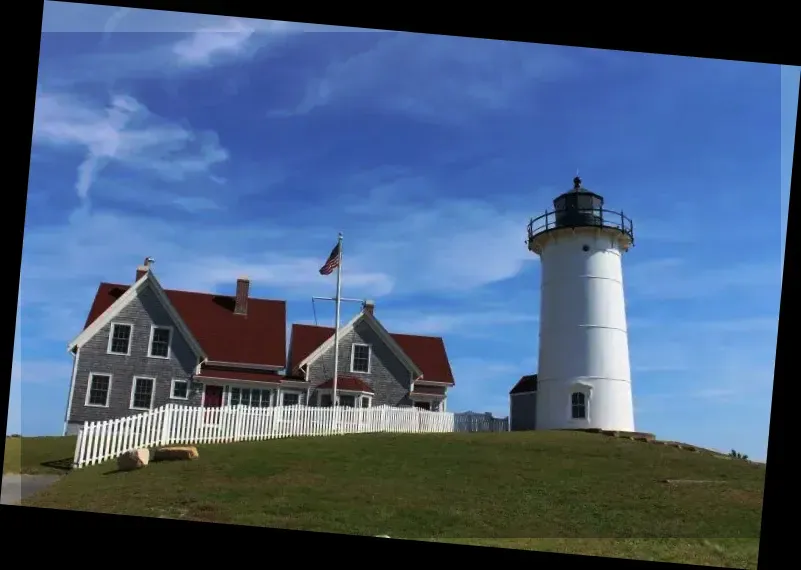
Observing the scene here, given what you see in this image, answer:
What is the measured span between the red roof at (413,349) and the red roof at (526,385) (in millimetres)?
2506

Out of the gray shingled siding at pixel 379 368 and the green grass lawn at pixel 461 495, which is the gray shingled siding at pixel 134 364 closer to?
the gray shingled siding at pixel 379 368

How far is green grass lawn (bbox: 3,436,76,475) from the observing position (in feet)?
38.9

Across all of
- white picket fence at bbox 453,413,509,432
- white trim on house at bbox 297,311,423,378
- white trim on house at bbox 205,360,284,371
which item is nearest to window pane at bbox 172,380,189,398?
white trim on house at bbox 205,360,284,371

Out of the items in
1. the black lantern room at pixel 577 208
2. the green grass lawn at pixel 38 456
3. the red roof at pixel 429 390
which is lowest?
the green grass lawn at pixel 38 456

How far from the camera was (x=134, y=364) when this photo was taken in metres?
21.7

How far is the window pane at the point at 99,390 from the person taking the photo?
69.5 ft

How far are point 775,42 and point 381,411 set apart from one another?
17.7 m

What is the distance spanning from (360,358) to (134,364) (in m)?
7.27

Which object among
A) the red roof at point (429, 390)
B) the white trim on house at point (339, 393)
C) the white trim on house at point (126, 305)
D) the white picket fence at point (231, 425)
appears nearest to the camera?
the white picket fence at point (231, 425)

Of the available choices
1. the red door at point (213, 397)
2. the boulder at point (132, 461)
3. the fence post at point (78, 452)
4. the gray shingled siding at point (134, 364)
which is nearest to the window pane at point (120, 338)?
the gray shingled siding at point (134, 364)

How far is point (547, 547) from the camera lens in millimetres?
7531

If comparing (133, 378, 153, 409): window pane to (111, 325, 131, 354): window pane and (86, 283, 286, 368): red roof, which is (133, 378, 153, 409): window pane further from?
(86, 283, 286, 368): red roof

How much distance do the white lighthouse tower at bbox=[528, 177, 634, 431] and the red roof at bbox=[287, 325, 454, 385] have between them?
3.99 meters

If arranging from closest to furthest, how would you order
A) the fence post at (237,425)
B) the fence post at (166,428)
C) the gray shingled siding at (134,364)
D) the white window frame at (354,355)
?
1. the fence post at (166,428)
2. the fence post at (237,425)
3. the gray shingled siding at (134,364)
4. the white window frame at (354,355)
